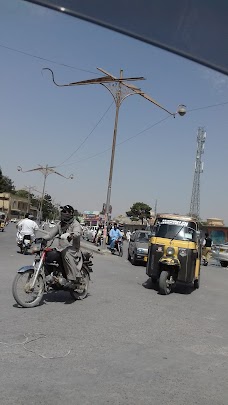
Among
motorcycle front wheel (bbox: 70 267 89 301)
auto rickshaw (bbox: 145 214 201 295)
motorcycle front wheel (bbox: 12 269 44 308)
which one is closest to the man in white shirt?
auto rickshaw (bbox: 145 214 201 295)

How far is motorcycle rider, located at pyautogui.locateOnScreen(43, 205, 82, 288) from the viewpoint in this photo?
7.78 meters

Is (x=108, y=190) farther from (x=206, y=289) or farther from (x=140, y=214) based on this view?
(x=140, y=214)

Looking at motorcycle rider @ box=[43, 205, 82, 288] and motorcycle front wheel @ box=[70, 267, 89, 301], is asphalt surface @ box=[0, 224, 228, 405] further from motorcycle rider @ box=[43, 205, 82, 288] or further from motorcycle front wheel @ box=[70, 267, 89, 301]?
motorcycle rider @ box=[43, 205, 82, 288]

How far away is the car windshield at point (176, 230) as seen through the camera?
11.5 m

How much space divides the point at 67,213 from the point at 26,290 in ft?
5.38

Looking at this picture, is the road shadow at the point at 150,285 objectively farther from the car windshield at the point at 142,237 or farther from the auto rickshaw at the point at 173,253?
the car windshield at the point at 142,237

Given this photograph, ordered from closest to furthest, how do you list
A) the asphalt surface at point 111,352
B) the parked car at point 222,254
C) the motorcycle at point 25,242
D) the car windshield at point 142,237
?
the asphalt surface at point 111,352 < the motorcycle at point 25,242 < the car windshield at point 142,237 < the parked car at point 222,254

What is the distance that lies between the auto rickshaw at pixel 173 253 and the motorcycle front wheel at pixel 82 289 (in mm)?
2364

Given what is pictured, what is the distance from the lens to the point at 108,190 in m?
24.2

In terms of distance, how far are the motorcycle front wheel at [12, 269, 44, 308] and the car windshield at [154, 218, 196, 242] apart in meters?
4.90

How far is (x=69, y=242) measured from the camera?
800 centimetres

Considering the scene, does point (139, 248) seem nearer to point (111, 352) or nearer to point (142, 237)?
point (142, 237)

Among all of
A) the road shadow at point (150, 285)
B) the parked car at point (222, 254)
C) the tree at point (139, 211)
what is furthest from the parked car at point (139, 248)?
the tree at point (139, 211)

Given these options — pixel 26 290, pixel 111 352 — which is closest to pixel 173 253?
pixel 26 290
